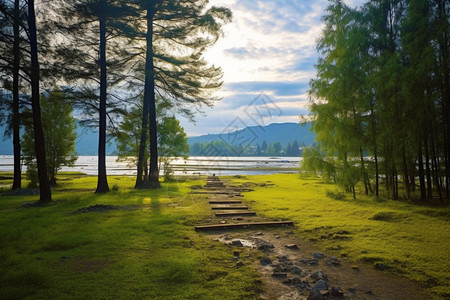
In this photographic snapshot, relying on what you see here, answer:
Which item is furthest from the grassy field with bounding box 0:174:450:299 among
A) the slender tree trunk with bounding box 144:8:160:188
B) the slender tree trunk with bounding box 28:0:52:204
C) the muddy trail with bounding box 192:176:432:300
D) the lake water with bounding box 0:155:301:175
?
the lake water with bounding box 0:155:301:175

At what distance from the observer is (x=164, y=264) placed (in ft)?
15.9

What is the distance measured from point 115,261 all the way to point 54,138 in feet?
78.1

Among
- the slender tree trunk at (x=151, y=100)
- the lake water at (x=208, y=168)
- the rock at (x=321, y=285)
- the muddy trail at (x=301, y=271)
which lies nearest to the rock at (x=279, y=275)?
the muddy trail at (x=301, y=271)

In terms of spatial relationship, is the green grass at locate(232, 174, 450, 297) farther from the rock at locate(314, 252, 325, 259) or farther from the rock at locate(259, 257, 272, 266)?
the rock at locate(259, 257, 272, 266)

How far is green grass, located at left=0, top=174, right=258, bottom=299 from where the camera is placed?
388 cm

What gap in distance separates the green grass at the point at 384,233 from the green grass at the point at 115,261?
2.96m

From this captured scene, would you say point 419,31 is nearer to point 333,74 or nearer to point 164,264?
point 333,74

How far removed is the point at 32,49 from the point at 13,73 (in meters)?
6.63

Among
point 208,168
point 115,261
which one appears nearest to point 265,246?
point 115,261

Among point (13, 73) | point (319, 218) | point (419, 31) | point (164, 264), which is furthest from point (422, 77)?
point (13, 73)

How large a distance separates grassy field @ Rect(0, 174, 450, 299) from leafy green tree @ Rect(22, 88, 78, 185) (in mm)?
15551

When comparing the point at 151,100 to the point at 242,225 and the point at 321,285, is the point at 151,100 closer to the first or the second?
the point at 242,225

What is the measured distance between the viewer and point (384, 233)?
7020 mm

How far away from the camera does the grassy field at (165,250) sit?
4000mm
